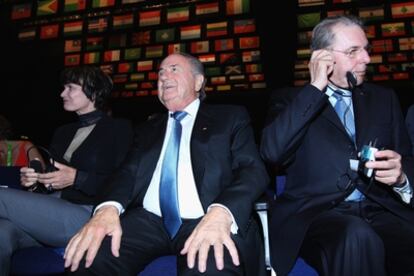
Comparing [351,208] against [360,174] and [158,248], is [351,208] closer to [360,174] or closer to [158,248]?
[360,174]

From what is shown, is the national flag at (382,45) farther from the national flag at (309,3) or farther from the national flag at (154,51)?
the national flag at (154,51)

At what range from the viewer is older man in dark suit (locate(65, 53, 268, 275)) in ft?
4.30

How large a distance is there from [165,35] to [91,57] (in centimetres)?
138

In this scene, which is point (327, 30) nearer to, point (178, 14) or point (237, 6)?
point (237, 6)

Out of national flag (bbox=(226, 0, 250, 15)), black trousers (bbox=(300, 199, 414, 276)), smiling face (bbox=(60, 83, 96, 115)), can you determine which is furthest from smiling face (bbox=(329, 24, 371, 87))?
national flag (bbox=(226, 0, 250, 15))

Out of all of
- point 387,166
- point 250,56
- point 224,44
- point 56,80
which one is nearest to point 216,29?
point 224,44

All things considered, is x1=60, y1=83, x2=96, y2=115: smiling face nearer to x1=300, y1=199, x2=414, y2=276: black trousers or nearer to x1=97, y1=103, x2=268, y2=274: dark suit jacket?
x1=97, y1=103, x2=268, y2=274: dark suit jacket

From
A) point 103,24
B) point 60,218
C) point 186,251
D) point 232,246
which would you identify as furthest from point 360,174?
point 103,24

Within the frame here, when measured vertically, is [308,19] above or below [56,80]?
above

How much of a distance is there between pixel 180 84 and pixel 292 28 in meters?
3.70

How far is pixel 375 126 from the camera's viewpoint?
1.68m

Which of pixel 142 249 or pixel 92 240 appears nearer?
pixel 92 240

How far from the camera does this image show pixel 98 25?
5836mm

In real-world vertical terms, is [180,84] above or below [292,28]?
below
